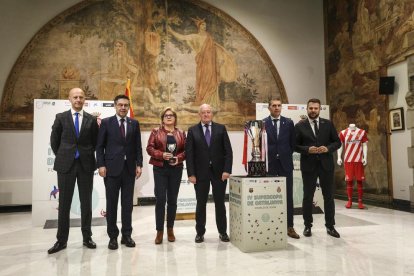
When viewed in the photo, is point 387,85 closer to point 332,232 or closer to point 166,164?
point 332,232

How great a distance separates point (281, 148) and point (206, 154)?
1.00m

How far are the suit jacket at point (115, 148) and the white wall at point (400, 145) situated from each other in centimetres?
556

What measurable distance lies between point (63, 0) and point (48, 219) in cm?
535

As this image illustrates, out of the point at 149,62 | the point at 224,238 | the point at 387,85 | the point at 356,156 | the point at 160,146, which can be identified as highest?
the point at 149,62

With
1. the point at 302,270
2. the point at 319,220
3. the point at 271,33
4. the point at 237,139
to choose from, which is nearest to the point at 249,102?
the point at 237,139

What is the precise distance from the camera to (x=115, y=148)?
13.1 ft

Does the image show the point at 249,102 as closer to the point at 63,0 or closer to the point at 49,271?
the point at 63,0

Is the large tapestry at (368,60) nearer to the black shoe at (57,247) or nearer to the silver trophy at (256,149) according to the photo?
the silver trophy at (256,149)

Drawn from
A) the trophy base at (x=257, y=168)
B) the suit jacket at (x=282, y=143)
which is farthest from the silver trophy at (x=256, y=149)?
the suit jacket at (x=282, y=143)

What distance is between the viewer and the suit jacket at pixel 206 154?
4.19m

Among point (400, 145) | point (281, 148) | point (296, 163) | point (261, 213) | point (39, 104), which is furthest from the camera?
point (400, 145)

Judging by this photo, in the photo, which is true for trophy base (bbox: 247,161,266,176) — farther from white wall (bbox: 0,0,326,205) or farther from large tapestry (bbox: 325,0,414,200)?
white wall (bbox: 0,0,326,205)

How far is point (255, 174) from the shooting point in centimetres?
403

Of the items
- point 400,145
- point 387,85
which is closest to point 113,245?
point 400,145
